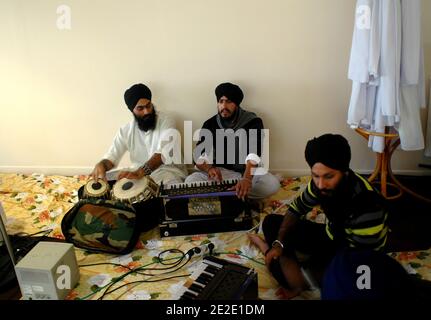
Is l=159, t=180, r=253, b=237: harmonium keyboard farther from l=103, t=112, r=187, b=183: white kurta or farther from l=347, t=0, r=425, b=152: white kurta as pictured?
l=347, t=0, r=425, b=152: white kurta

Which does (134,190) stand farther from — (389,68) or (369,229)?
(389,68)

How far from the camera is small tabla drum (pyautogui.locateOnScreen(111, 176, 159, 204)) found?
7.51 feet

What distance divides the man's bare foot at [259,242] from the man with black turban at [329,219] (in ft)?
0.08

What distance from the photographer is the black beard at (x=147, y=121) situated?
2717 millimetres

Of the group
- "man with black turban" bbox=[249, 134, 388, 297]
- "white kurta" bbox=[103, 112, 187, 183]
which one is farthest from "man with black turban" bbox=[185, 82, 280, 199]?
"man with black turban" bbox=[249, 134, 388, 297]

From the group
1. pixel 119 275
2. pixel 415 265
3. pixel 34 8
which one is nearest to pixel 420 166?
pixel 415 265

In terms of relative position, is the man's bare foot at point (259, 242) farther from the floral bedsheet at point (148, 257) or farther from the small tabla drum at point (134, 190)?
the small tabla drum at point (134, 190)

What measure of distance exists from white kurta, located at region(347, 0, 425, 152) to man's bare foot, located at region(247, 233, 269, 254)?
95cm

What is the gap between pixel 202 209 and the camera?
2244 mm

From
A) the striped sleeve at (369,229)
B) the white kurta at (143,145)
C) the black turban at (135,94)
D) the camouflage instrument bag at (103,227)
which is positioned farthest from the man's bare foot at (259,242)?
the black turban at (135,94)

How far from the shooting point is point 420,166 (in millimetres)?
2936

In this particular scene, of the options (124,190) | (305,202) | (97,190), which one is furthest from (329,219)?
(97,190)

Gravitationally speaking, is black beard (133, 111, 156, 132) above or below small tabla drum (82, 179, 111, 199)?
above
